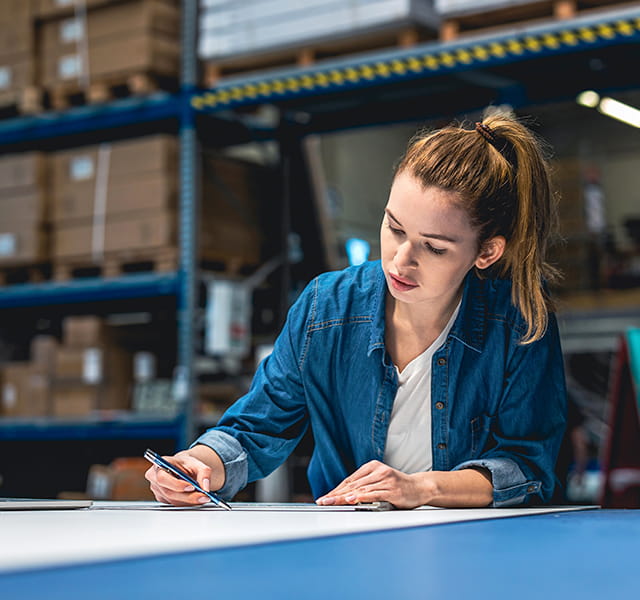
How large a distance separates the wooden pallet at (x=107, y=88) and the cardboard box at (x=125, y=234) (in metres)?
0.87

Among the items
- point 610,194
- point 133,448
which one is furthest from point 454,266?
point 610,194

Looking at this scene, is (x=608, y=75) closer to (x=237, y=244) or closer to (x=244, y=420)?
(x=237, y=244)

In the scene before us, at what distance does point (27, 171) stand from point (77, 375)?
149 cm

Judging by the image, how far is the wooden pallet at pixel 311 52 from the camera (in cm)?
570

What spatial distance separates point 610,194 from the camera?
1226 cm

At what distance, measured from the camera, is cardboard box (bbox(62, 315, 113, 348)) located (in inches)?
264

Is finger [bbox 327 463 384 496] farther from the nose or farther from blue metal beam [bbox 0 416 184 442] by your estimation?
blue metal beam [bbox 0 416 184 442]

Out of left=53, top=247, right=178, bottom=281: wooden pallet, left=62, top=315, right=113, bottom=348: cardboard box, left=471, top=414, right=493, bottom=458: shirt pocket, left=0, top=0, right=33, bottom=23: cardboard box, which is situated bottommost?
left=471, top=414, right=493, bottom=458: shirt pocket

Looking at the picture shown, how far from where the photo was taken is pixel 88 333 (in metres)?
6.73

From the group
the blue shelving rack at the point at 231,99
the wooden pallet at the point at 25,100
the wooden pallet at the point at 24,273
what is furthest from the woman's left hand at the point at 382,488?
the wooden pallet at the point at 25,100

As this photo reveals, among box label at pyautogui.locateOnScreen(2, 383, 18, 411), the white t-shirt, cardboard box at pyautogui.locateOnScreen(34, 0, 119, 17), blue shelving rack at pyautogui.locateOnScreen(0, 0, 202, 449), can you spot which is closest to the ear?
the white t-shirt

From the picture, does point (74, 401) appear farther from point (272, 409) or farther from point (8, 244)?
point (272, 409)

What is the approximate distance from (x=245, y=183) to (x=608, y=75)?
2.56 metres

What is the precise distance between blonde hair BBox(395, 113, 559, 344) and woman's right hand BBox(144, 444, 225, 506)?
2.38 feet
